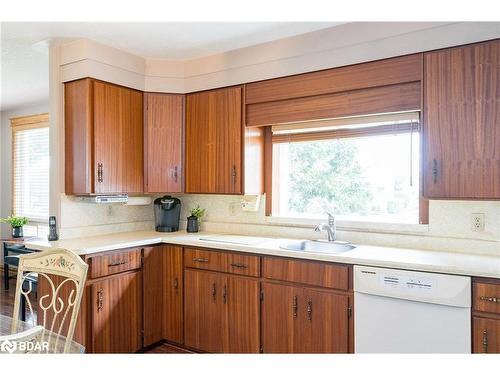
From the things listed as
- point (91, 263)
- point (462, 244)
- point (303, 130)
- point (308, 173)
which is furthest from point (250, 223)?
point (462, 244)

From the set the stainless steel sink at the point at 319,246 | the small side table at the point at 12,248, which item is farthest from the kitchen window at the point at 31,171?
the stainless steel sink at the point at 319,246

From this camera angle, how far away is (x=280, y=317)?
2424mm

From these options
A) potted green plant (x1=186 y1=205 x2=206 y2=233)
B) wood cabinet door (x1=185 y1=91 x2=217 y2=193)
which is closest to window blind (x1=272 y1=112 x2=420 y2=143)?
wood cabinet door (x1=185 y1=91 x2=217 y2=193)

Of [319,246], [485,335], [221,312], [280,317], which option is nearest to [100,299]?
[221,312]

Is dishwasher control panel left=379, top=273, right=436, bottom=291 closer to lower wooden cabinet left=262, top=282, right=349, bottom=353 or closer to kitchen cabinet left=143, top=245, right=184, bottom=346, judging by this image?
lower wooden cabinet left=262, top=282, right=349, bottom=353

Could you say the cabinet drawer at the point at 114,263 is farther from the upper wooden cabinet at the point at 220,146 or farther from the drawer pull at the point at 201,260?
the upper wooden cabinet at the point at 220,146

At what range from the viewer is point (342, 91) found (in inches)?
100

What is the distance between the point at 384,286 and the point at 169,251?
1642mm

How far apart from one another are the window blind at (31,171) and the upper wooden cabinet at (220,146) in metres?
2.87

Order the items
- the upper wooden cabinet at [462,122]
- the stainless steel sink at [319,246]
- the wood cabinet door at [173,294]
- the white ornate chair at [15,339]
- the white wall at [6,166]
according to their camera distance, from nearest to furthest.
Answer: the white ornate chair at [15,339], the upper wooden cabinet at [462,122], the stainless steel sink at [319,246], the wood cabinet door at [173,294], the white wall at [6,166]

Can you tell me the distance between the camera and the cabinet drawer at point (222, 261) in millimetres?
2525

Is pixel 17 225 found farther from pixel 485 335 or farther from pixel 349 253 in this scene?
pixel 485 335

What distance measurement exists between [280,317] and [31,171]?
175 inches

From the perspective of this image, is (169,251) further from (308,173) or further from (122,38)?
(122,38)
